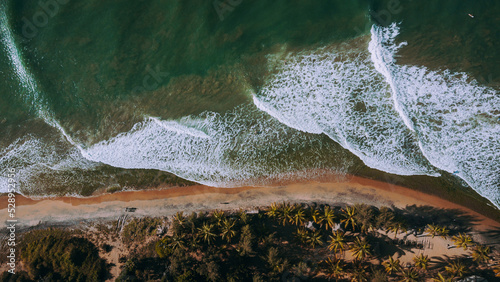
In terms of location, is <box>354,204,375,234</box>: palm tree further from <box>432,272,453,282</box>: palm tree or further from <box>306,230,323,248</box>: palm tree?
<box>432,272,453,282</box>: palm tree

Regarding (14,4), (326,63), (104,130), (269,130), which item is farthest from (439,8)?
(14,4)

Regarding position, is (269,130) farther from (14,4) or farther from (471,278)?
(14,4)

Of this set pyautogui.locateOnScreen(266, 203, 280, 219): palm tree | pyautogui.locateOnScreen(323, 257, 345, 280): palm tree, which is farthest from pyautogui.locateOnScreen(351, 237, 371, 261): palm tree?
→ pyautogui.locateOnScreen(266, 203, 280, 219): palm tree

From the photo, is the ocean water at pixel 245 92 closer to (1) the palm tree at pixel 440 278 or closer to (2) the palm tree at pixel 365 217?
(2) the palm tree at pixel 365 217

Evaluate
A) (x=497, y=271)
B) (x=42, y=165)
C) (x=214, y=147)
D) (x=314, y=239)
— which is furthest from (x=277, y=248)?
(x=42, y=165)

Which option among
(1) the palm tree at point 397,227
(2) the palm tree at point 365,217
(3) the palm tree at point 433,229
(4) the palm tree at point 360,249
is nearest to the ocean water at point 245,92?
(2) the palm tree at point 365,217

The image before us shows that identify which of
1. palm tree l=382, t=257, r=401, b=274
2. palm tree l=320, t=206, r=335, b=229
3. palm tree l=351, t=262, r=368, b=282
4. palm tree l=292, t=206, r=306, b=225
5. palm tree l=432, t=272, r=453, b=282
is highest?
palm tree l=292, t=206, r=306, b=225
